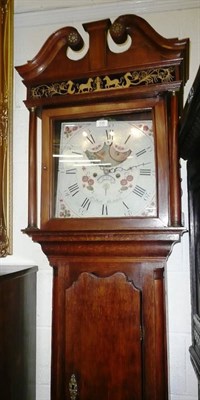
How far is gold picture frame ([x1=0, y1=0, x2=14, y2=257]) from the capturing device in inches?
50.6

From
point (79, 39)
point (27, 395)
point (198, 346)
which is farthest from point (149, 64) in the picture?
point (27, 395)

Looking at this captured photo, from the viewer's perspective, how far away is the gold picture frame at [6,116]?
1285 millimetres

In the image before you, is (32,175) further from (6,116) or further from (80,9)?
(80,9)

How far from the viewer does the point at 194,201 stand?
1082mm

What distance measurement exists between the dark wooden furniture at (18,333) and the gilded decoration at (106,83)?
582 millimetres

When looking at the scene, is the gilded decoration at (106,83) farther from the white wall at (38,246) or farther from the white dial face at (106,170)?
the white wall at (38,246)

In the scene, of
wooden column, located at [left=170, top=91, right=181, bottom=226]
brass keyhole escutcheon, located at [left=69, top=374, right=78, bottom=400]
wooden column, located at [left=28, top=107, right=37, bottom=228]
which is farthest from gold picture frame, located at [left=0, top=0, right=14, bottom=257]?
wooden column, located at [left=170, top=91, right=181, bottom=226]

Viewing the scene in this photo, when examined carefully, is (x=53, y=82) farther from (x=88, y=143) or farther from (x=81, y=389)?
(x=81, y=389)

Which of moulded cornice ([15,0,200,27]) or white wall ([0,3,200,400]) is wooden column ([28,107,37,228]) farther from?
moulded cornice ([15,0,200,27])

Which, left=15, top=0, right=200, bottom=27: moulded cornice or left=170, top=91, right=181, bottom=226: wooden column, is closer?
left=170, top=91, right=181, bottom=226: wooden column

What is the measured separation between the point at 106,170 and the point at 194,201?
29 centimetres

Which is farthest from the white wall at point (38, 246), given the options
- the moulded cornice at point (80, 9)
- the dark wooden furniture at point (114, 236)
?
the dark wooden furniture at point (114, 236)

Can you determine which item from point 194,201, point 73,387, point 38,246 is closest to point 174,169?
point 194,201

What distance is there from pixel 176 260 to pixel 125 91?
585mm
